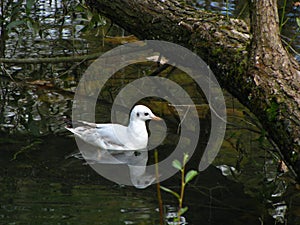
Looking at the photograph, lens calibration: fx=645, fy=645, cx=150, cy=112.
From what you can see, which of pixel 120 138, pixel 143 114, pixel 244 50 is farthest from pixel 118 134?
pixel 244 50

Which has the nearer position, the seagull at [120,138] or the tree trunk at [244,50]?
the tree trunk at [244,50]

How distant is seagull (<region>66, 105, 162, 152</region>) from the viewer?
5.74 meters

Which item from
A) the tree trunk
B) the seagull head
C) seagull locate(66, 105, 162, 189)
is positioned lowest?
seagull locate(66, 105, 162, 189)

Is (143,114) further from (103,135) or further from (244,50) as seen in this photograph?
(244,50)

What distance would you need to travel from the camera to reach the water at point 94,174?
4.39 metres

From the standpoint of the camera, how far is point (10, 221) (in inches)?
165

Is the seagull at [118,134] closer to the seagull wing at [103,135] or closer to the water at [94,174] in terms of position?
the seagull wing at [103,135]

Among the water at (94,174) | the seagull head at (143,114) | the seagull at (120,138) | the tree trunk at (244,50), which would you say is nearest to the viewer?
the tree trunk at (244,50)

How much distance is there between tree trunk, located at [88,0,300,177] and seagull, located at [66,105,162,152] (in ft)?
2.75

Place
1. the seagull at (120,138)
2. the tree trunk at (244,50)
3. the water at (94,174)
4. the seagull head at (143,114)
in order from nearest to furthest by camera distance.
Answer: the tree trunk at (244,50) → the water at (94,174) → the seagull at (120,138) → the seagull head at (143,114)

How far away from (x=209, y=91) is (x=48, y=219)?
7.35ft

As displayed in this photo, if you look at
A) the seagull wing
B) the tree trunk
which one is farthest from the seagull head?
the tree trunk

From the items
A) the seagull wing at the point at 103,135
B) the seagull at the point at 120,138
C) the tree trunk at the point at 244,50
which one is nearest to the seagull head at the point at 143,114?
the seagull at the point at 120,138

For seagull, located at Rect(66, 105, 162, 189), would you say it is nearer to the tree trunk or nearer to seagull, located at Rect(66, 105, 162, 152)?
seagull, located at Rect(66, 105, 162, 152)
